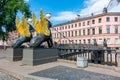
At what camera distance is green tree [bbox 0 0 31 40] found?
25609 mm

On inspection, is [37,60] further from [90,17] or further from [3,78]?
[90,17]

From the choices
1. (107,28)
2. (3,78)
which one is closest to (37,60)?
(3,78)

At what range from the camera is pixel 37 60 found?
368 inches

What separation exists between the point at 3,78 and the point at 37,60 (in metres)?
2.68

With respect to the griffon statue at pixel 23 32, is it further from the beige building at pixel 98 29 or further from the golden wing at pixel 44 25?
the beige building at pixel 98 29

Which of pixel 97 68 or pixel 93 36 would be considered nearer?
pixel 97 68

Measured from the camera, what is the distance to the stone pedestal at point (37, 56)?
921 cm

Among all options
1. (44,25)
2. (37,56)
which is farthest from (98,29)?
(37,56)

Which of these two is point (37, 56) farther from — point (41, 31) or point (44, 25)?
point (44, 25)

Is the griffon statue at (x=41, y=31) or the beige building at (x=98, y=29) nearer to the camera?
the griffon statue at (x=41, y=31)

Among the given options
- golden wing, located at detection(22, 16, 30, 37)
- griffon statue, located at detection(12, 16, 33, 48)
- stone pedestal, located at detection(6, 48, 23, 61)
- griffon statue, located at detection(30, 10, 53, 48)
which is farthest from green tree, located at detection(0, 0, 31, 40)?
griffon statue, located at detection(30, 10, 53, 48)

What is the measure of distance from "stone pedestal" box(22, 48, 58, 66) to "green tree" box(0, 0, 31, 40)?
1738 centimetres

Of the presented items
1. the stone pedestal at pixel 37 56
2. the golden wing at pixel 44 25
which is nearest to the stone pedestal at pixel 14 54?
the stone pedestal at pixel 37 56

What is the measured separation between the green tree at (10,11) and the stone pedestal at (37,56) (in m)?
17.4
